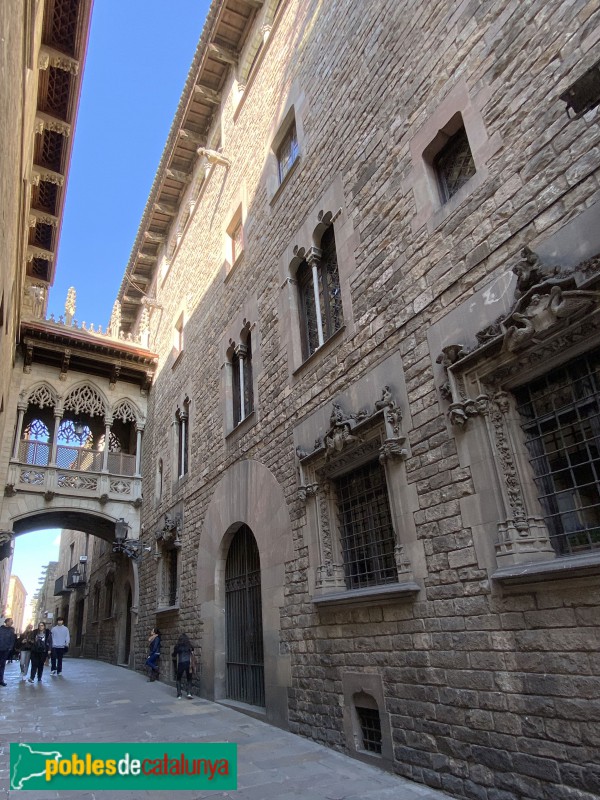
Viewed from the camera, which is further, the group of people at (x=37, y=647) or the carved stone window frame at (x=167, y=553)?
the carved stone window frame at (x=167, y=553)

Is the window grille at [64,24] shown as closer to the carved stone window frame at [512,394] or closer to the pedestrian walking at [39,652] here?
the carved stone window frame at [512,394]

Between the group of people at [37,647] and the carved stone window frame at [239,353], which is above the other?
the carved stone window frame at [239,353]

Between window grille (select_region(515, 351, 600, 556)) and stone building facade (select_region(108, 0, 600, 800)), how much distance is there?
2 centimetres

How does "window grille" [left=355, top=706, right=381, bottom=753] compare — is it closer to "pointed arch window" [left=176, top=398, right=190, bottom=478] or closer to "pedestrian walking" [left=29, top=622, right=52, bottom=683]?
"pointed arch window" [left=176, top=398, right=190, bottom=478]

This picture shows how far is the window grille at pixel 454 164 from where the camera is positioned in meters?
5.30

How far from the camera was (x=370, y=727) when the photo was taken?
535cm

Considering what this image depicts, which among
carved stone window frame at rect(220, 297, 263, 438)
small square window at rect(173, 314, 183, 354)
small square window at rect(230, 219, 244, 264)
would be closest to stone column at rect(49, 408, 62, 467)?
small square window at rect(173, 314, 183, 354)

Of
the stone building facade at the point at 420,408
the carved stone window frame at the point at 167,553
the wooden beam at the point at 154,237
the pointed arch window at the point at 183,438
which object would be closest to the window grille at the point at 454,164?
the stone building facade at the point at 420,408

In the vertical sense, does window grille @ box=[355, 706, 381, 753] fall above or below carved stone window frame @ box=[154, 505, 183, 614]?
below

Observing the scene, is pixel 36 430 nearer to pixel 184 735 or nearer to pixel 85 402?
pixel 85 402

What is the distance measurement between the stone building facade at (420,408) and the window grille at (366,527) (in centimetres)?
3

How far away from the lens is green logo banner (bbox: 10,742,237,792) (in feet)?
14.8

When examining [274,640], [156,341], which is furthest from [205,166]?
[274,640]

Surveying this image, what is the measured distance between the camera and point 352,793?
416 centimetres
